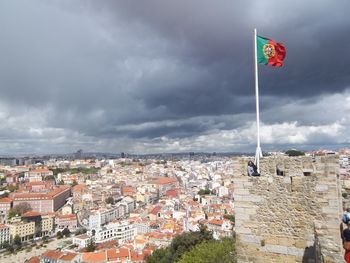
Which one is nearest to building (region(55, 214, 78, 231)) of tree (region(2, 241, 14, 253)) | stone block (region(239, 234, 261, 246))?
tree (region(2, 241, 14, 253))

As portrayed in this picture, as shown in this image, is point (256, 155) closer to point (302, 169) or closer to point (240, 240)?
point (302, 169)

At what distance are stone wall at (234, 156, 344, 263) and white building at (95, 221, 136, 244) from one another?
65.2 metres

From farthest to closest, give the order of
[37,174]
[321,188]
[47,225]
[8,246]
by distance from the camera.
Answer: [37,174] → [47,225] → [8,246] → [321,188]

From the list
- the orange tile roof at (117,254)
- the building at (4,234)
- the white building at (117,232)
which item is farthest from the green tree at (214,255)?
the building at (4,234)

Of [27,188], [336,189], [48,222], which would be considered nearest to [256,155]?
[336,189]

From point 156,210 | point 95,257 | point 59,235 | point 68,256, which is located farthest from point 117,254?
point 59,235

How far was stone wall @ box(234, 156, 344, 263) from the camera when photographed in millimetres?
6406

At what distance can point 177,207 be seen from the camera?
86.8 metres

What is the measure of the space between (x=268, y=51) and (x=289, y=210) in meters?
4.01

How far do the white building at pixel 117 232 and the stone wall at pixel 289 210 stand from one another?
65213mm

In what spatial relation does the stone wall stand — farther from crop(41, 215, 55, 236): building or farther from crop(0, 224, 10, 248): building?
crop(41, 215, 55, 236): building

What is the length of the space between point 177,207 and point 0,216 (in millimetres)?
46549

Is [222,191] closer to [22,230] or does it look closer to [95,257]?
[22,230]

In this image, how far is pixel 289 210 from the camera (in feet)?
22.2
